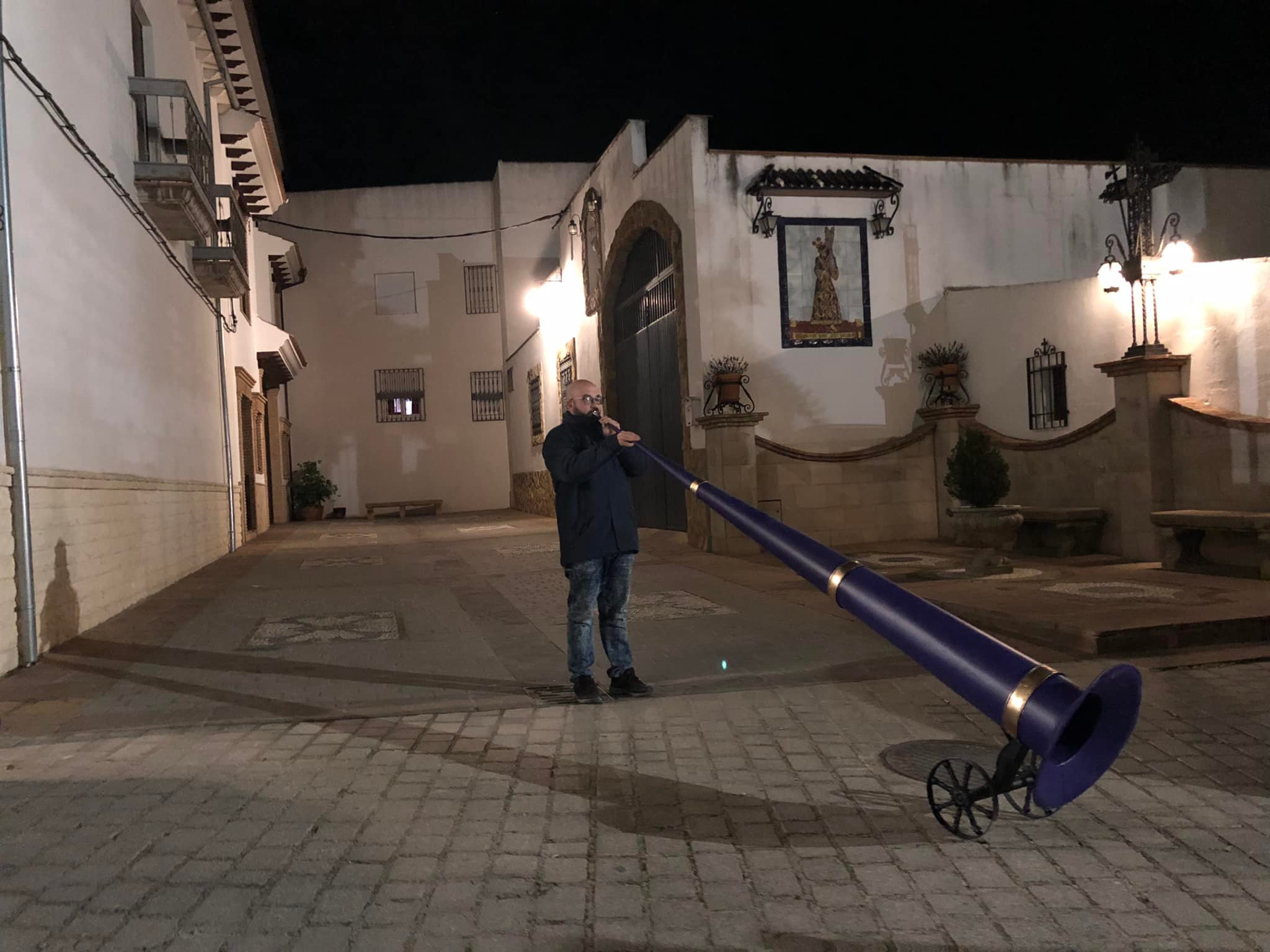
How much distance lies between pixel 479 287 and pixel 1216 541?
2443 cm

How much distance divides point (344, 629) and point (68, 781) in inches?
146

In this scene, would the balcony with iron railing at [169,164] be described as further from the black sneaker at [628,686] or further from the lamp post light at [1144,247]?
the lamp post light at [1144,247]

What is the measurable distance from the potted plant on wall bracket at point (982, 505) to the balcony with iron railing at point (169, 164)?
8965mm

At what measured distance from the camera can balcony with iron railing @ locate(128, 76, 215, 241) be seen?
11.1m

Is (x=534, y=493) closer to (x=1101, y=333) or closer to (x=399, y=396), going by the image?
(x=399, y=396)

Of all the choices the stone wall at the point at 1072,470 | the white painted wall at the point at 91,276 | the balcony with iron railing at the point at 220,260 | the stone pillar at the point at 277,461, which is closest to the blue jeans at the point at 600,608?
the white painted wall at the point at 91,276

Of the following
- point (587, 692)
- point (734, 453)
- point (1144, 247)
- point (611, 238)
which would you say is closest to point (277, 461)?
point (611, 238)

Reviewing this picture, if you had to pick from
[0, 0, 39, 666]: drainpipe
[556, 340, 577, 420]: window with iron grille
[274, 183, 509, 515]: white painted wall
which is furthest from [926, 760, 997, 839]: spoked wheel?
[274, 183, 509, 515]: white painted wall

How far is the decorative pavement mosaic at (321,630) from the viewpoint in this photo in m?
7.36

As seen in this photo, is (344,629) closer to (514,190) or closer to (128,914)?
(128,914)

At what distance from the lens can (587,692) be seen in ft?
17.4

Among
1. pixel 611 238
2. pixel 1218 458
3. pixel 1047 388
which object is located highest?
pixel 611 238

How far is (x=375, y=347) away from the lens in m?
30.0

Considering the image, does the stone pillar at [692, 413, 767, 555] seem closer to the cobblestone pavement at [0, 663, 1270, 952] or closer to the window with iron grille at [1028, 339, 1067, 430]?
the window with iron grille at [1028, 339, 1067, 430]
